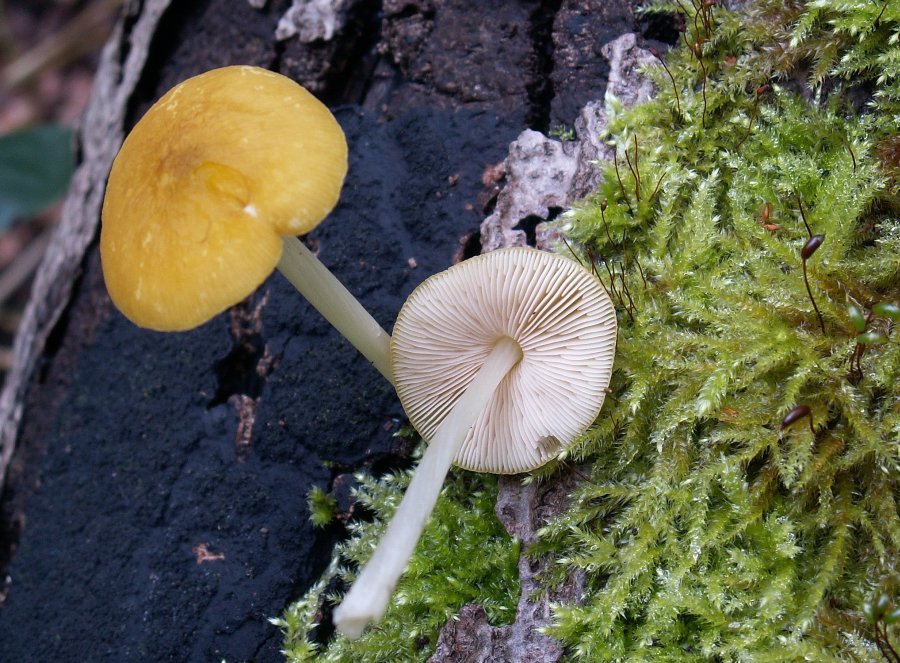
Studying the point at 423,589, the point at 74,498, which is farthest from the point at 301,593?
the point at 74,498

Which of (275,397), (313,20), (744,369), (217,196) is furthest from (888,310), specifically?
(313,20)

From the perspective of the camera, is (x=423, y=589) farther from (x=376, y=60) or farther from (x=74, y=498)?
(x=376, y=60)

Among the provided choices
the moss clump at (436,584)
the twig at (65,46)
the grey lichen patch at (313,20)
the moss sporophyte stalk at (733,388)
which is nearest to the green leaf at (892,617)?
the moss sporophyte stalk at (733,388)

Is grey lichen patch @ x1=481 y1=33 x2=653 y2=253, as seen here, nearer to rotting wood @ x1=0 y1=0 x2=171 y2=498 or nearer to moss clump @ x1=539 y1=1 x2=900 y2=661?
moss clump @ x1=539 y1=1 x2=900 y2=661

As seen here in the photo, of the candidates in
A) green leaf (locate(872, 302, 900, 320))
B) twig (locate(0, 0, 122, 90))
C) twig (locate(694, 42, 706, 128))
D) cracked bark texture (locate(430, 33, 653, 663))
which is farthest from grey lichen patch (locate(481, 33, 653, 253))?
twig (locate(0, 0, 122, 90))

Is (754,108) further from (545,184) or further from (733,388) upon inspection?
(733,388)
